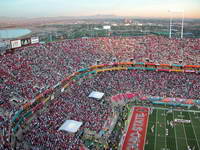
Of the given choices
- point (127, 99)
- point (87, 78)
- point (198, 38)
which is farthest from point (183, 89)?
point (198, 38)

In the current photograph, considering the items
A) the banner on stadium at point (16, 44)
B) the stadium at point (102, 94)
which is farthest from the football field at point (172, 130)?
the banner on stadium at point (16, 44)

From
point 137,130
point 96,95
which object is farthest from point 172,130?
point 96,95

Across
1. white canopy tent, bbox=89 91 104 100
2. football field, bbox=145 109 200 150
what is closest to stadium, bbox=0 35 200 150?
football field, bbox=145 109 200 150

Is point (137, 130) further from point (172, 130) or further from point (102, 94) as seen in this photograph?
point (102, 94)

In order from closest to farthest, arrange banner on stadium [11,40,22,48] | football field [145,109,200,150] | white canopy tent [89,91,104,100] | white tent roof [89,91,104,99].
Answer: football field [145,109,200,150] → white canopy tent [89,91,104,100] → white tent roof [89,91,104,99] → banner on stadium [11,40,22,48]

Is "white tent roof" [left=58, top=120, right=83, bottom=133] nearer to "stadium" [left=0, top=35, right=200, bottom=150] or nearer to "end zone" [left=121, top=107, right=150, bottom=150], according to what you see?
"stadium" [left=0, top=35, right=200, bottom=150]

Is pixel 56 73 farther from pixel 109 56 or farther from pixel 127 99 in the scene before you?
pixel 109 56
